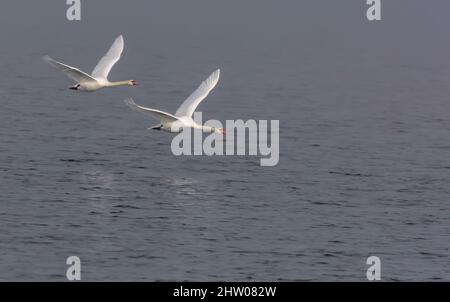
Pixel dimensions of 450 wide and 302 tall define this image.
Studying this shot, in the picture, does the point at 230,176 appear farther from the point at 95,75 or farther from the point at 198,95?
the point at 95,75

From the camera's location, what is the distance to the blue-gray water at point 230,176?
41625 millimetres

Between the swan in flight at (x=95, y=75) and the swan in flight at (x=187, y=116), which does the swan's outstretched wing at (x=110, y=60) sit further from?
the swan in flight at (x=187, y=116)

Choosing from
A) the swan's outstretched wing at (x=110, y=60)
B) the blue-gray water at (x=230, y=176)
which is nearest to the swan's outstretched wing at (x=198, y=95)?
the blue-gray water at (x=230, y=176)

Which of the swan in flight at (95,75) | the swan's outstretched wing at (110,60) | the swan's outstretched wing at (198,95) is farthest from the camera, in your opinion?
the swan's outstretched wing at (110,60)

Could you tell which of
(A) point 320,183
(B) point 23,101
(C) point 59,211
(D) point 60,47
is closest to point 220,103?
(B) point 23,101

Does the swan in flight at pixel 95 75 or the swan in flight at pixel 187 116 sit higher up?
the swan in flight at pixel 95 75

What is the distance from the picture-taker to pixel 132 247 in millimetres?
42062

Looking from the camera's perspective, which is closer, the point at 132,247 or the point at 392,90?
the point at 132,247

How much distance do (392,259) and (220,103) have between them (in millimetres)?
28635

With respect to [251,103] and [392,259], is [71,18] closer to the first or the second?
[251,103]

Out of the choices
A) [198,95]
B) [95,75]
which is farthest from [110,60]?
[198,95]

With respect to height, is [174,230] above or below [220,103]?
below

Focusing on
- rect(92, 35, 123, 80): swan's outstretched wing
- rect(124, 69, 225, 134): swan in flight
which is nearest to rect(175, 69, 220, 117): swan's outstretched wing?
rect(124, 69, 225, 134): swan in flight

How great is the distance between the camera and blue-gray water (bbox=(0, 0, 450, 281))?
41.6 metres
